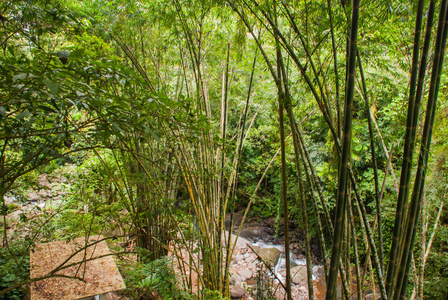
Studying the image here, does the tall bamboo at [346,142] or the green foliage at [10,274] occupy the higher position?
the tall bamboo at [346,142]

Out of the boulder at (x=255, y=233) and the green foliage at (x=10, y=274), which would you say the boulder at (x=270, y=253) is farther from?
the green foliage at (x=10, y=274)

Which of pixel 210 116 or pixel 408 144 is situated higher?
pixel 210 116

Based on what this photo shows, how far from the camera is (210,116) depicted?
220 centimetres

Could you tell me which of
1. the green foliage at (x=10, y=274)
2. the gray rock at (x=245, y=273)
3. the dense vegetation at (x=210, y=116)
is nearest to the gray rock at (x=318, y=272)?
the gray rock at (x=245, y=273)

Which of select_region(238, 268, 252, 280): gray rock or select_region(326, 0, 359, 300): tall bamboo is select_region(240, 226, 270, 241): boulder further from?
select_region(326, 0, 359, 300): tall bamboo

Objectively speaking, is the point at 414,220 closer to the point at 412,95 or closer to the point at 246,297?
the point at 412,95

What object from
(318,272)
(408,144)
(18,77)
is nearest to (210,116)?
(408,144)

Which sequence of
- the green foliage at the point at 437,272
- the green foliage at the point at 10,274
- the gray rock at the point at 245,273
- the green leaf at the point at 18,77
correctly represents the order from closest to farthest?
the green leaf at the point at 18,77
the green foliage at the point at 10,274
the green foliage at the point at 437,272
the gray rock at the point at 245,273

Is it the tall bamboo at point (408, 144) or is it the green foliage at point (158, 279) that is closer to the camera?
the tall bamboo at point (408, 144)

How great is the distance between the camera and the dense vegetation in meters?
0.90

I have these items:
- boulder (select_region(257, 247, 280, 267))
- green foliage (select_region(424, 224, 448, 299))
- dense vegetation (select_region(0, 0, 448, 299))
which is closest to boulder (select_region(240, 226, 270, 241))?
boulder (select_region(257, 247, 280, 267))

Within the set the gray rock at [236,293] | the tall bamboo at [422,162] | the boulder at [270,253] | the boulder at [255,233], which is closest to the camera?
the tall bamboo at [422,162]

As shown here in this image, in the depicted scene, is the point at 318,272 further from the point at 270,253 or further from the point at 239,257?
the point at 239,257

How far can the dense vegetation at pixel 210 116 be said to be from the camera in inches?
35.3
